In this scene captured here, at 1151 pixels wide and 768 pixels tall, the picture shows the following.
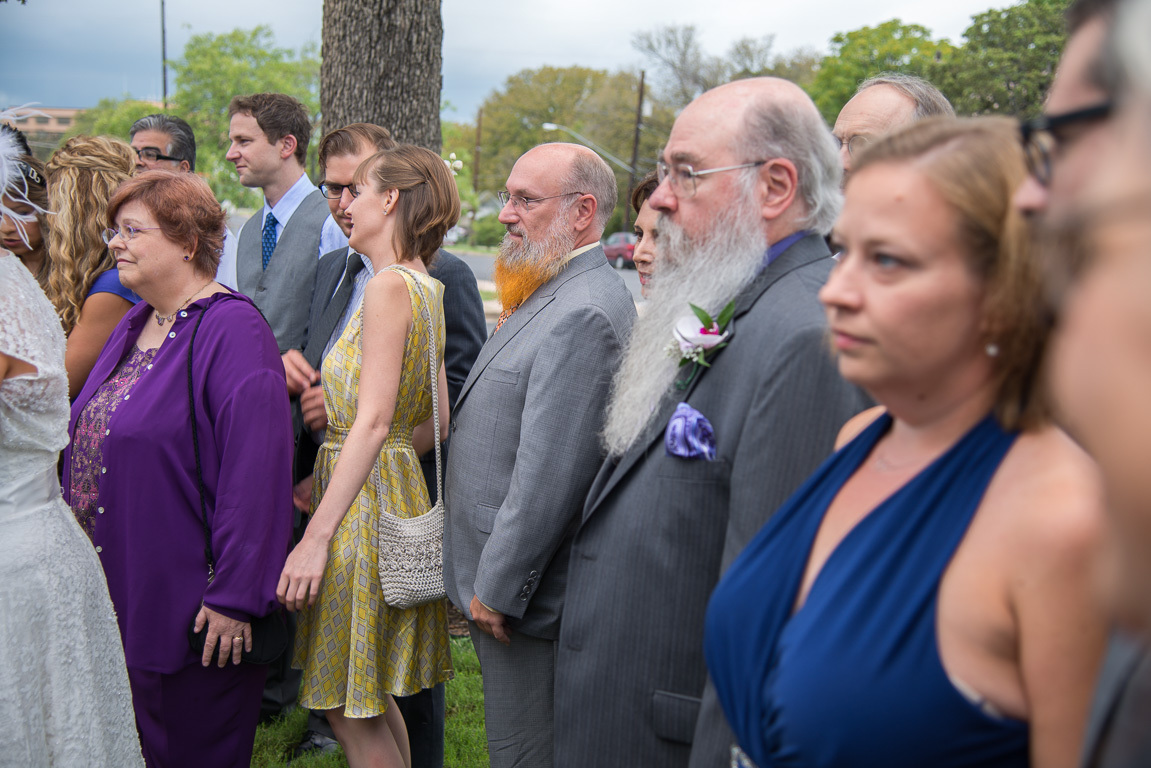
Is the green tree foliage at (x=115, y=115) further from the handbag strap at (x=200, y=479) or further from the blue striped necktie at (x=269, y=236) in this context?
the handbag strap at (x=200, y=479)

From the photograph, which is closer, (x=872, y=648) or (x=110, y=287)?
(x=872, y=648)

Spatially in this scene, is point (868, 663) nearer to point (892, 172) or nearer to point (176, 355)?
point (892, 172)

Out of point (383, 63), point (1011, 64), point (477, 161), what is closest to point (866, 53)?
point (1011, 64)

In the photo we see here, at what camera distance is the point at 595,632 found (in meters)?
2.22

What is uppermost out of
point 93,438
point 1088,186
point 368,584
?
point 1088,186

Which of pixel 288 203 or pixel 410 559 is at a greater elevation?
pixel 288 203

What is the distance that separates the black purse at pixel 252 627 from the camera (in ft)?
9.64

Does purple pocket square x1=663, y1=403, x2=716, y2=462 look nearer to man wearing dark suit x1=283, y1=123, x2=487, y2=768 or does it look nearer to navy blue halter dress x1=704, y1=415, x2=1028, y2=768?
navy blue halter dress x1=704, y1=415, x2=1028, y2=768

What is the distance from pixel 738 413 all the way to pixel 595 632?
0.70 metres

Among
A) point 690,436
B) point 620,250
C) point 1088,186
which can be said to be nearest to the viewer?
point 1088,186

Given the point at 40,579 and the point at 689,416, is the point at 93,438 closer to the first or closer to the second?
the point at 40,579

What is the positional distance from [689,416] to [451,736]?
2821mm

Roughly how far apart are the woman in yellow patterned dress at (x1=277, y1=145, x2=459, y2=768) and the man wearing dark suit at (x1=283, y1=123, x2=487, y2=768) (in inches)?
11.1

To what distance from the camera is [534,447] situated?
2.65 m
